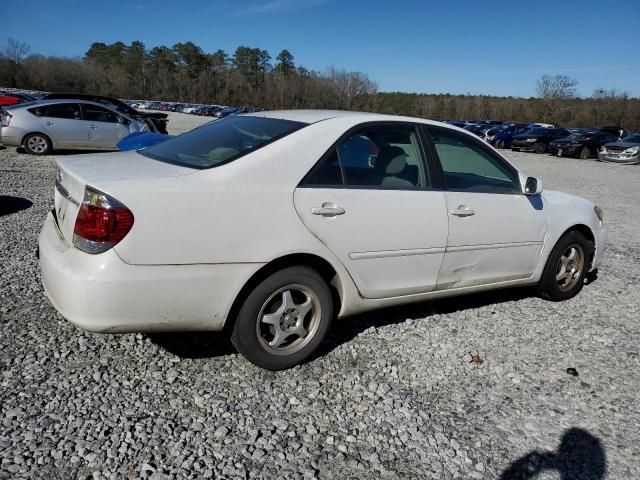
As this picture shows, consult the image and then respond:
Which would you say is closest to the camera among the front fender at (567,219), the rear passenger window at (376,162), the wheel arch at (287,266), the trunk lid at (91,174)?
the trunk lid at (91,174)

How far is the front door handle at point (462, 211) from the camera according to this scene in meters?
3.76

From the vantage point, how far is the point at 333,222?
318 cm

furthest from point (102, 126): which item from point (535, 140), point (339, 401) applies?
point (535, 140)

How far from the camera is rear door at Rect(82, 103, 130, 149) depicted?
13430 mm

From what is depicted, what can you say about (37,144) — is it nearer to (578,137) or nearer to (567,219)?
(567,219)

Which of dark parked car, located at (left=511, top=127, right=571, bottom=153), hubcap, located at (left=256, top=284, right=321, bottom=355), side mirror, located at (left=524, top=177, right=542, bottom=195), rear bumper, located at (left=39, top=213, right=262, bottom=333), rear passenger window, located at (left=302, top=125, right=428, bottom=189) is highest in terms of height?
dark parked car, located at (left=511, top=127, right=571, bottom=153)

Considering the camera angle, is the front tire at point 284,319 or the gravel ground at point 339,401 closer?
the gravel ground at point 339,401

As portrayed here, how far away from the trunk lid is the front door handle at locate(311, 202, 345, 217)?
2.48 ft

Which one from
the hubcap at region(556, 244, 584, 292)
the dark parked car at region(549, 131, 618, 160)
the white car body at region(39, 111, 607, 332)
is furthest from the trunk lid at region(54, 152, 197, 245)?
the dark parked car at region(549, 131, 618, 160)

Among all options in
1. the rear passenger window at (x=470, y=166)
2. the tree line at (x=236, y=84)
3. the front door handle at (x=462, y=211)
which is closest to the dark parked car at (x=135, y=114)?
the rear passenger window at (x=470, y=166)

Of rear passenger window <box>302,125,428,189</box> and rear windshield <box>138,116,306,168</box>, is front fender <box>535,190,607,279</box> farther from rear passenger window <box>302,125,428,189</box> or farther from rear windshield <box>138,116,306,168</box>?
rear windshield <box>138,116,306,168</box>

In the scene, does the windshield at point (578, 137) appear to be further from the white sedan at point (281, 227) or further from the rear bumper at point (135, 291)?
the rear bumper at point (135, 291)

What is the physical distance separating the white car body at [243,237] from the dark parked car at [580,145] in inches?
1002

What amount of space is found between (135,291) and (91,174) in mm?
759
